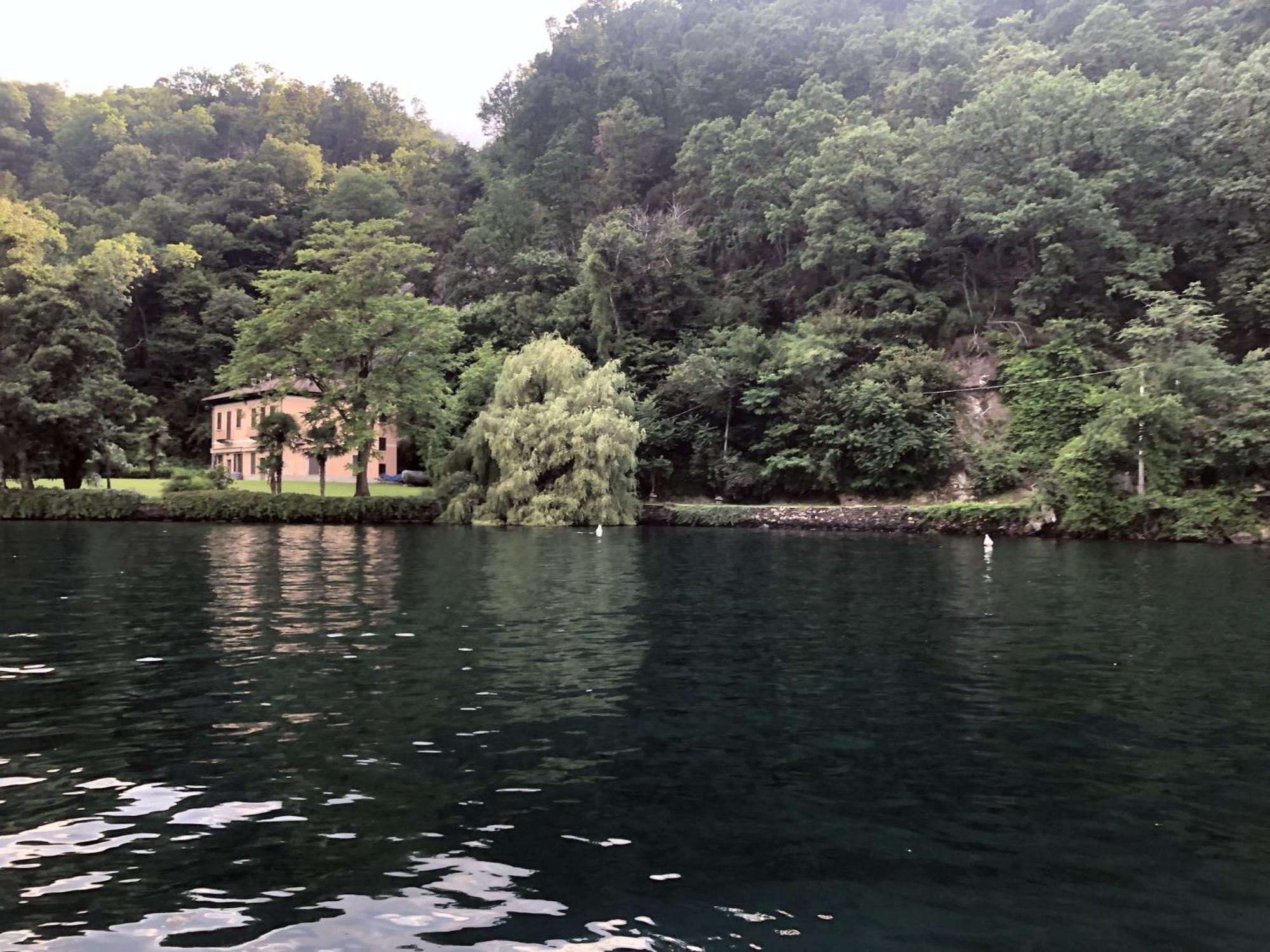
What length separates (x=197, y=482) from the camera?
55.8 meters

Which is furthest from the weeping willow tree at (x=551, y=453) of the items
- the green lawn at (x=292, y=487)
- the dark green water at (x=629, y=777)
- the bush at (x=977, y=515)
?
the dark green water at (x=629, y=777)

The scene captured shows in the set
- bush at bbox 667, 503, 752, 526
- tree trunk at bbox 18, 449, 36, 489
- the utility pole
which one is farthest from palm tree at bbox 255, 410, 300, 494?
the utility pole

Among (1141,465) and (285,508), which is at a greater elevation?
(1141,465)

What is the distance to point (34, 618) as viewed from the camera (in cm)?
1684

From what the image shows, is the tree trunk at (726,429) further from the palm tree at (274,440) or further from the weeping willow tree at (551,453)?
the palm tree at (274,440)

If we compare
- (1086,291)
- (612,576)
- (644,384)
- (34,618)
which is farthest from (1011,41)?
(34,618)

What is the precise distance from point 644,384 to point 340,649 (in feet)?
181

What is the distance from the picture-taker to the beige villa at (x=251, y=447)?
7600 centimetres

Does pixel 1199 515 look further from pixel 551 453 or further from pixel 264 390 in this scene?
pixel 264 390

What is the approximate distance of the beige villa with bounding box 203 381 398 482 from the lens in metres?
76.0

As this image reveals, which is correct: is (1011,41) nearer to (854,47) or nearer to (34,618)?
(854,47)

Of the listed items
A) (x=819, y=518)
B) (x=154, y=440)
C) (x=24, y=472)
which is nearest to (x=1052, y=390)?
(x=819, y=518)

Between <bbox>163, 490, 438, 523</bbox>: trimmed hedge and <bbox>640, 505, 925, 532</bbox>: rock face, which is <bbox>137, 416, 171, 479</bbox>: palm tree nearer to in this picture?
<bbox>163, 490, 438, 523</bbox>: trimmed hedge

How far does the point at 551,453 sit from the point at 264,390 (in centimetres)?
3112
